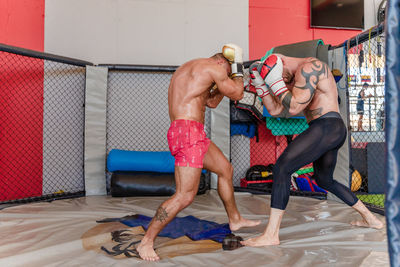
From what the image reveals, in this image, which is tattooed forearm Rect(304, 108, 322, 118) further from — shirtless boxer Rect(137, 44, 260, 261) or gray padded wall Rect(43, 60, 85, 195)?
gray padded wall Rect(43, 60, 85, 195)

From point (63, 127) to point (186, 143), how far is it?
103 inches

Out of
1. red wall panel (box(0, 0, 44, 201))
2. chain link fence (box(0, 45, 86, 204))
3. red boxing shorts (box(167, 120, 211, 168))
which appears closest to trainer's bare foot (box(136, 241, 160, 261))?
red boxing shorts (box(167, 120, 211, 168))

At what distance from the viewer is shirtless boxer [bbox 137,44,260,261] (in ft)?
5.95

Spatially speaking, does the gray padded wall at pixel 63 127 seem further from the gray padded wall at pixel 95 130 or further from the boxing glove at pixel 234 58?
the boxing glove at pixel 234 58

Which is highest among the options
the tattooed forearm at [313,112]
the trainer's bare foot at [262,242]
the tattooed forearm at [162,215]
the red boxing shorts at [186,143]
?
the tattooed forearm at [313,112]

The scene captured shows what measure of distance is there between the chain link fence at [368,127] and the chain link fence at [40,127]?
348cm

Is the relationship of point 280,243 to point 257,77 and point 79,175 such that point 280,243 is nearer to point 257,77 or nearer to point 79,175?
point 257,77

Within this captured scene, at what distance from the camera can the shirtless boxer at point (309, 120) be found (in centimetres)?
201

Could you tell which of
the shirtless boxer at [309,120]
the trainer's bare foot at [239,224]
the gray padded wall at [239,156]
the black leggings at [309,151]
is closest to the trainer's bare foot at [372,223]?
the shirtless boxer at [309,120]

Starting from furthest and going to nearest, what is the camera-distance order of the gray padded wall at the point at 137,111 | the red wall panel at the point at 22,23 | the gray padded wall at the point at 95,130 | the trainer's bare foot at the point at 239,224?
the gray padded wall at the point at 137,111
the gray padded wall at the point at 95,130
the red wall panel at the point at 22,23
the trainer's bare foot at the point at 239,224

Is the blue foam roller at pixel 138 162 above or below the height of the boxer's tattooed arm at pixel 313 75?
below

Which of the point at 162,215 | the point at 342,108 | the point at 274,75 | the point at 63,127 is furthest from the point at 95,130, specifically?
the point at 342,108

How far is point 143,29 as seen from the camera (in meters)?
4.32

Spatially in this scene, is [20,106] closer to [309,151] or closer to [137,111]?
[137,111]
